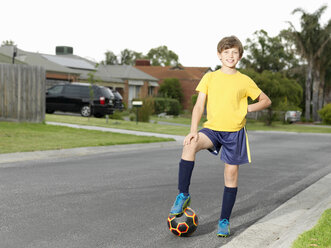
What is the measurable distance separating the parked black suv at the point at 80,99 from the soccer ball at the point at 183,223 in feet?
73.9

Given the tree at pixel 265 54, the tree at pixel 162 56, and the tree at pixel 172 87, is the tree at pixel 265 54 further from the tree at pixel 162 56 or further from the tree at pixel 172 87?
the tree at pixel 162 56

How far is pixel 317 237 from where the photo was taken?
433cm

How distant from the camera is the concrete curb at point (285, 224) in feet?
A: 14.7

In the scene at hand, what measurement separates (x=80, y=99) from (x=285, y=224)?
23.4m

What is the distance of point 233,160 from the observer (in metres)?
4.63

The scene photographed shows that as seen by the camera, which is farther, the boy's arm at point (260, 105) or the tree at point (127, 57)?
the tree at point (127, 57)

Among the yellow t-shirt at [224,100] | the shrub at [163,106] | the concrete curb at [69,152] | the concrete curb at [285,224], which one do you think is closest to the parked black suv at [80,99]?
the concrete curb at [69,152]

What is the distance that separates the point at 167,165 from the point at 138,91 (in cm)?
4219

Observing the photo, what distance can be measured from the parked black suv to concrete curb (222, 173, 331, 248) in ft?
68.7

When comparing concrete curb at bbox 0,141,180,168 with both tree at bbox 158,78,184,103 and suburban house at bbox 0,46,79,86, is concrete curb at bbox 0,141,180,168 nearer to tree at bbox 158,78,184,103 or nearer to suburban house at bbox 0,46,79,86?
suburban house at bbox 0,46,79,86

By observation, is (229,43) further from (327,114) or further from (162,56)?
(162,56)

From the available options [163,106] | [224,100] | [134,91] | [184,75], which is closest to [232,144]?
[224,100]

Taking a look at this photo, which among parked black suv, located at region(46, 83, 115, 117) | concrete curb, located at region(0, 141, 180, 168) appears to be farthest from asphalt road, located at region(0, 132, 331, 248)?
parked black suv, located at region(46, 83, 115, 117)

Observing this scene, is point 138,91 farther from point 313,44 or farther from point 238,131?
point 238,131
